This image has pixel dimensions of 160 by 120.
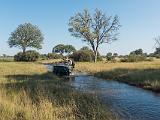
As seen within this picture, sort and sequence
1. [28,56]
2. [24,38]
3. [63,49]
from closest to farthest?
[28,56] < [24,38] < [63,49]

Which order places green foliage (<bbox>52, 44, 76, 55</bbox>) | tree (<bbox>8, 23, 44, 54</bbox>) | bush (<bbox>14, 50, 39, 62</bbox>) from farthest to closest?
green foliage (<bbox>52, 44, 76, 55</bbox>)
tree (<bbox>8, 23, 44, 54</bbox>)
bush (<bbox>14, 50, 39, 62</bbox>)

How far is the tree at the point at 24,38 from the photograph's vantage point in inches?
4109

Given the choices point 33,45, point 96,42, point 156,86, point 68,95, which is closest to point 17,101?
point 68,95

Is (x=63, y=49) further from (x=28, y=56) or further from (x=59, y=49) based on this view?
(x=28, y=56)

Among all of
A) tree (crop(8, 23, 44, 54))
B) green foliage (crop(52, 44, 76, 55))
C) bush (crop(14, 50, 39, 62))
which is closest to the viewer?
bush (crop(14, 50, 39, 62))

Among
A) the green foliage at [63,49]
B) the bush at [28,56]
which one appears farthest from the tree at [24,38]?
the green foliage at [63,49]

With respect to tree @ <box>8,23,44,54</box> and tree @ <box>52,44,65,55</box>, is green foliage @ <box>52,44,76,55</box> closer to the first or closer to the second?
tree @ <box>52,44,65,55</box>

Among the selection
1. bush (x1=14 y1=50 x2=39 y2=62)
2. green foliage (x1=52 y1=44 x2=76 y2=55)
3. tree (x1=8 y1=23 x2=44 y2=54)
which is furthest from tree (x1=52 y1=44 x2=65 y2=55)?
bush (x1=14 y1=50 x2=39 y2=62)

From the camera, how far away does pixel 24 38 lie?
10512 centimetres

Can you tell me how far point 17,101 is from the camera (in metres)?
13.3

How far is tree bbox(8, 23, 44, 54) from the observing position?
104375mm

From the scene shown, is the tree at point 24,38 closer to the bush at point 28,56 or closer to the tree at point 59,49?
the bush at point 28,56

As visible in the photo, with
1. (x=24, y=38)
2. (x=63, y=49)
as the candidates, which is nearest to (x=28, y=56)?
(x=24, y=38)

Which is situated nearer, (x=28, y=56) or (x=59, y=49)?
(x=28, y=56)
